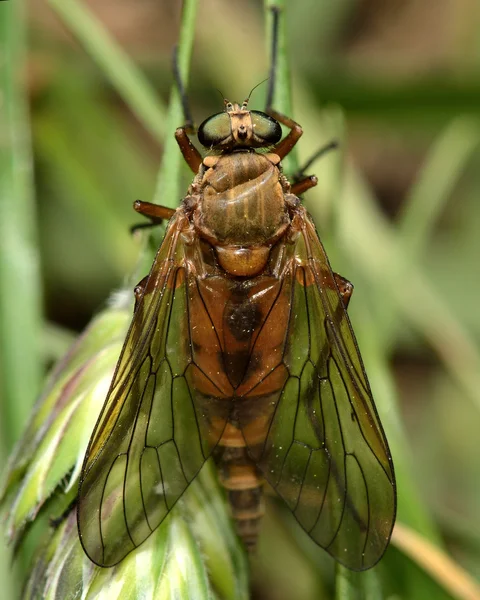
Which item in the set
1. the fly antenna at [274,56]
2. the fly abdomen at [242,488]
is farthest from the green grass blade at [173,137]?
the fly abdomen at [242,488]

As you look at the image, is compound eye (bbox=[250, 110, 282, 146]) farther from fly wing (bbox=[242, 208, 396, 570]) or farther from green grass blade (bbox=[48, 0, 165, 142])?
green grass blade (bbox=[48, 0, 165, 142])

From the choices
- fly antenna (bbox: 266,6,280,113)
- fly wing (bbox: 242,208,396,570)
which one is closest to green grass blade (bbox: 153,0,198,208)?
fly antenna (bbox: 266,6,280,113)

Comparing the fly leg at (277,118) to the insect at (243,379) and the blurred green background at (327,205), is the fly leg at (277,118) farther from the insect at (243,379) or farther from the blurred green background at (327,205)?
the blurred green background at (327,205)

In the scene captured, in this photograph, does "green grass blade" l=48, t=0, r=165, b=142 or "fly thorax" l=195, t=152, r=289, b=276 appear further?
"green grass blade" l=48, t=0, r=165, b=142

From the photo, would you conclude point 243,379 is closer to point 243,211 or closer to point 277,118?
point 243,211

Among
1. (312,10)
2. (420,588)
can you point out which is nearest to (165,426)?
(420,588)

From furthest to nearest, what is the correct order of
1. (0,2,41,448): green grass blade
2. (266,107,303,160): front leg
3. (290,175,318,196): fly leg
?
(0,2,41,448): green grass blade < (290,175,318,196): fly leg < (266,107,303,160): front leg
